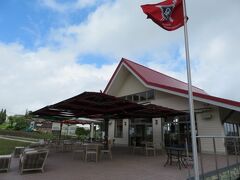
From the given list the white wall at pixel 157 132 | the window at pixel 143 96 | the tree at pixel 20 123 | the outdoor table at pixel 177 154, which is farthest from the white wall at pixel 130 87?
the tree at pixel 20 123

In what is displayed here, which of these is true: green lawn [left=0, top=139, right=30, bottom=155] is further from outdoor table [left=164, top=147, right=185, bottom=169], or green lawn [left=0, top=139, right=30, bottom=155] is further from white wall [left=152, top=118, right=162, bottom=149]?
white wall [left=152, top=118, right=162, bottom=149]

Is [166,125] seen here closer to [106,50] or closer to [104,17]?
[106,50]

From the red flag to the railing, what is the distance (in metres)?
3.59

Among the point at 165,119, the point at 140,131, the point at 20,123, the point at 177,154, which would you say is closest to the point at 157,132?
the point at 165,119

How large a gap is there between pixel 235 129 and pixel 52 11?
565 inches

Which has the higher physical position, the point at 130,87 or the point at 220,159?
the point at 130,87

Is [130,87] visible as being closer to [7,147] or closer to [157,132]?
[157,132]

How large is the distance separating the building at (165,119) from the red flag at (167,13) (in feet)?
12.4

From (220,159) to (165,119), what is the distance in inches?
335

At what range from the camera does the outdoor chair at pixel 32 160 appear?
21.0 ft

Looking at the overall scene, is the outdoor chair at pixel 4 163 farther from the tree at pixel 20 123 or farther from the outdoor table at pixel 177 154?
the tree at pixel 20 123

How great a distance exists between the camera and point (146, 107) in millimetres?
10242

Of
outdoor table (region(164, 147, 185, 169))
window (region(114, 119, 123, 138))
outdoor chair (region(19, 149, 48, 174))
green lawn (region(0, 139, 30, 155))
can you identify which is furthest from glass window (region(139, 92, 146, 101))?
outdoor chair (region(19, 149, 48, 174))

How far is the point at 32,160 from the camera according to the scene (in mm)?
6605
